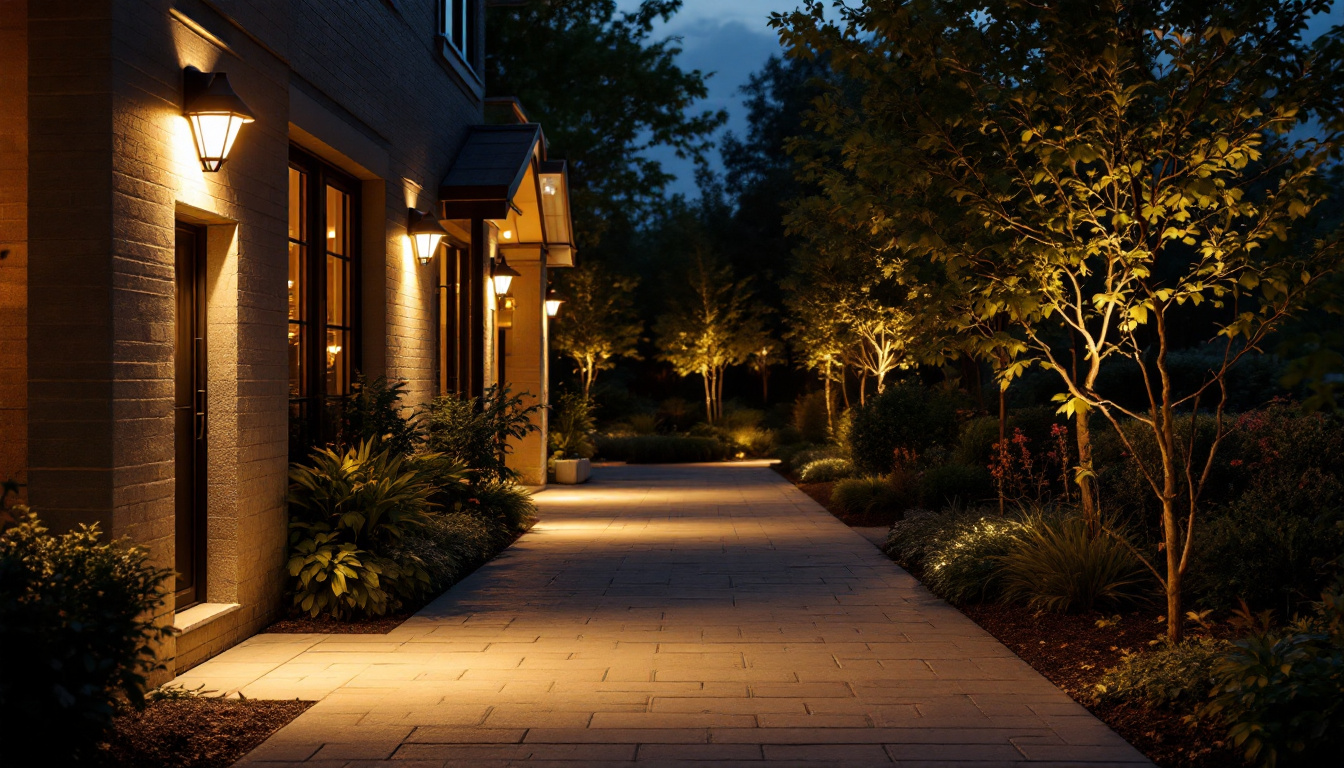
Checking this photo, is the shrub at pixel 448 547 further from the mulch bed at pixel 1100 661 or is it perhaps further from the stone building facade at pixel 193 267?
the mulch bed at pixel 1100 661

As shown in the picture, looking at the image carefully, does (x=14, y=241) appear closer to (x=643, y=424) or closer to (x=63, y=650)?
(x=63, y=650)

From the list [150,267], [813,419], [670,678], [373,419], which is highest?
[150,267]

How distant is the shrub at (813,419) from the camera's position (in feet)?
84.8

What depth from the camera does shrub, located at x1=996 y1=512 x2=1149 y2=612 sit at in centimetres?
736

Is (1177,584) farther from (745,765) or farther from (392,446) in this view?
(392,446)

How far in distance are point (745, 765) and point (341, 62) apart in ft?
21.7

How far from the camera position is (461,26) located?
13930mm

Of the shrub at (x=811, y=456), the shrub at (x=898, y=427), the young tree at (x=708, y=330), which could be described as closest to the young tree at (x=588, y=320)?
the young tree at (x=708, y=330)

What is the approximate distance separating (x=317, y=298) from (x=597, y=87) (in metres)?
17.1

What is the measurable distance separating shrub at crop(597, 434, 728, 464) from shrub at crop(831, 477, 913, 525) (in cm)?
1191

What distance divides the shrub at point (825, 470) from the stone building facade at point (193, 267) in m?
9.12

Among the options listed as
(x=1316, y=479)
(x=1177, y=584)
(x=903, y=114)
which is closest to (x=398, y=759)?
(x=1177, y=584)

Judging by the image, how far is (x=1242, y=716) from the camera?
434cm

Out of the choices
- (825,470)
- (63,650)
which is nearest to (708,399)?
(825,470)
